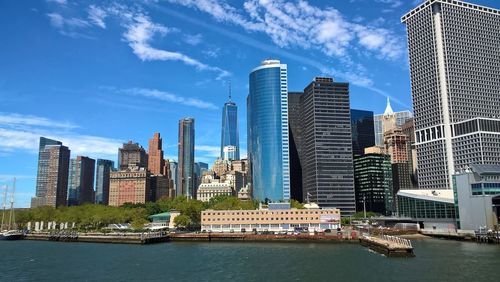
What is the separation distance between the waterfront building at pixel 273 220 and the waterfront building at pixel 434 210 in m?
36.7

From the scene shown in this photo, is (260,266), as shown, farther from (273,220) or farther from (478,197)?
(478,197)

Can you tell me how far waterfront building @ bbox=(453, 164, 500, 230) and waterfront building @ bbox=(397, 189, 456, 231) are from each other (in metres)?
11.8

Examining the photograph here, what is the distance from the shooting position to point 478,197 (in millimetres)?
159375

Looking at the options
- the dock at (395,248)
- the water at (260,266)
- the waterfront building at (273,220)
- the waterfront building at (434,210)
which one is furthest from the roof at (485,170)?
the waterfront building at (273,220)

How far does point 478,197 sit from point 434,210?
28.7 metres

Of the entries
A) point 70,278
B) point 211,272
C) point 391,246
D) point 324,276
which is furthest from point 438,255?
point 70,278

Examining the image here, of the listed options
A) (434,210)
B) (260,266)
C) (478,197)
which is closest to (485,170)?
(478,197)

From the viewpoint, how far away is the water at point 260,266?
3103 inches

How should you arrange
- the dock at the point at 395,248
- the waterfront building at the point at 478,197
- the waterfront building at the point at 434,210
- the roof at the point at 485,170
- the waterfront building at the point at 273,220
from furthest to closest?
the waterfront building at the point at 273,220
the waterfront building at the point at 434,210
the roof at the point at 485,170
the waterfront building at the point at 478,197
the dock at the point at 395,248

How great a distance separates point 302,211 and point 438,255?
284 feet

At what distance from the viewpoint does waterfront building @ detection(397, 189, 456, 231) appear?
179500 millimetres

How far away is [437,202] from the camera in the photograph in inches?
7283

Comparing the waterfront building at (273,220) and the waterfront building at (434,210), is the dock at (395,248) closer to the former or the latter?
the waterfront building at (273,220)

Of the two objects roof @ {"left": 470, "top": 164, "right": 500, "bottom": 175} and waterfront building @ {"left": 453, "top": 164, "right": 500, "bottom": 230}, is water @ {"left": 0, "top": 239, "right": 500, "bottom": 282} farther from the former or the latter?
roof @ {"left": 470, "top": 164, "right": 500, "bottom": 175}
